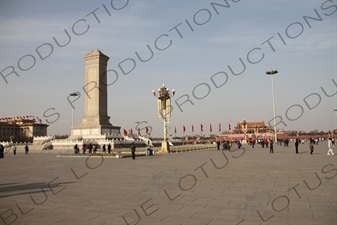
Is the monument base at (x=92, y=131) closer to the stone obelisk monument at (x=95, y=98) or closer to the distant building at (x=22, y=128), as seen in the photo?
the stone obelisk monument at (x=95, y=98)

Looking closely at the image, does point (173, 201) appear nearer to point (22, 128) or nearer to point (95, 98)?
point (95, 98)

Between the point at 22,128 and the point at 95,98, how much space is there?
6857 cm

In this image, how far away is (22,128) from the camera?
104562mm

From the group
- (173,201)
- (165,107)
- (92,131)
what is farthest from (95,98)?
(173,201)

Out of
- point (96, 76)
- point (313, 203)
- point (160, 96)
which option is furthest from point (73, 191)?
point (96, 76)

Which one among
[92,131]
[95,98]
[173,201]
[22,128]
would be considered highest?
[95,98]

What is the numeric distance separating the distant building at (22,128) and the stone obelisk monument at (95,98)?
60933mm

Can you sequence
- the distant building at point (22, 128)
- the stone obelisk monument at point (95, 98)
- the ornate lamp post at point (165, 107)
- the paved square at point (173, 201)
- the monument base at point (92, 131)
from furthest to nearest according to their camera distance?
the distant building at point (22, 128) → the stone obelisk monument at point (95, 98) → the monument base at point (92, 131) → the ornate lamp post at point (165, 107) → the paved square at point (173, 201)

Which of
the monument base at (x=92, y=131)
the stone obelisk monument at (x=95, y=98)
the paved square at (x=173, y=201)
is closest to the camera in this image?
the paved square at (x=173, y=201)

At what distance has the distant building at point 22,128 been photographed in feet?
323

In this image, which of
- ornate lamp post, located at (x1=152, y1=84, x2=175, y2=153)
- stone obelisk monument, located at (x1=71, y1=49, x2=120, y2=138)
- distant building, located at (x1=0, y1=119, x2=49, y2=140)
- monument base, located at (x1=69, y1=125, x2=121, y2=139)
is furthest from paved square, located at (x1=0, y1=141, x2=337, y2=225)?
distant building, located at (x1=0, y1=119, x2=49, y2=140)

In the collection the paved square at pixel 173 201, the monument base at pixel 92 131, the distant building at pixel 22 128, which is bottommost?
the paved square at pixel 173 201

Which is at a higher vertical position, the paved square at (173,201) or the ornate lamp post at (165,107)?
the ornate lamp post at (165,107)

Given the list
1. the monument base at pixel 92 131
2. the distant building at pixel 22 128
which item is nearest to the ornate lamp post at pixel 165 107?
the monument base at pixel 92 131
